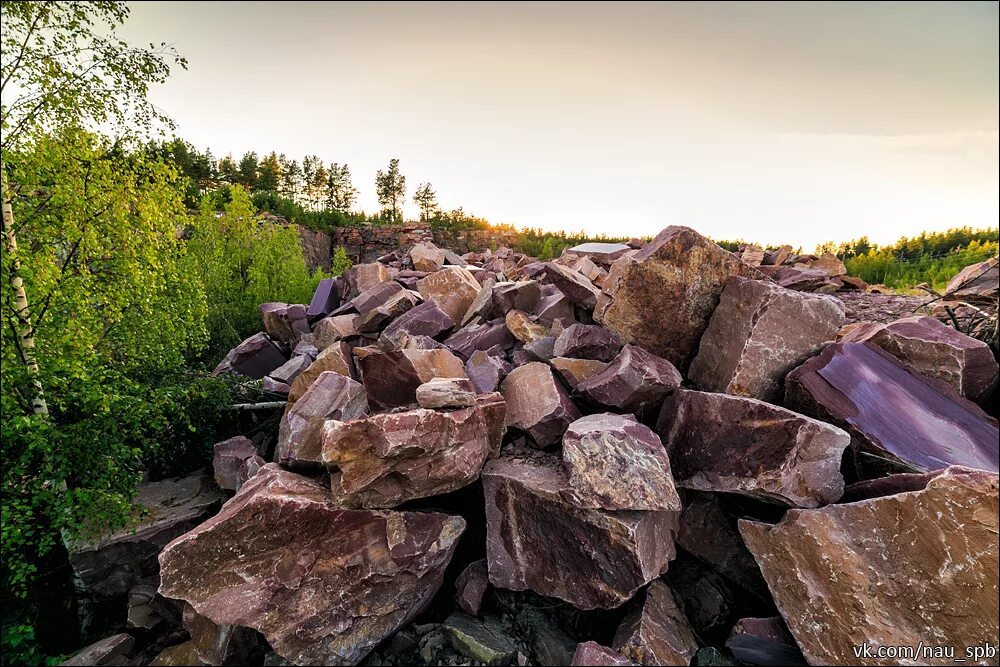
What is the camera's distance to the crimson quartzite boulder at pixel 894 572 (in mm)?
2797

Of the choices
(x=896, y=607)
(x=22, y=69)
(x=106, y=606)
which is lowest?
(x=106, y=606)

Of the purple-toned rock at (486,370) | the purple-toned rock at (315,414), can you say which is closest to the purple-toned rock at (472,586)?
the purple-toned rock at (486,370)

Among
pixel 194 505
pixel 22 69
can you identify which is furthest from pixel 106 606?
pixel 22 69

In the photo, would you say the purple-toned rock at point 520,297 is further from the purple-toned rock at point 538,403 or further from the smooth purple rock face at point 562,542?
the smooth purple rock face at point 562,542

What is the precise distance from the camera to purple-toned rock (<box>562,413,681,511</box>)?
362cm

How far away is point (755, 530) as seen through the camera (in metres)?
3.58

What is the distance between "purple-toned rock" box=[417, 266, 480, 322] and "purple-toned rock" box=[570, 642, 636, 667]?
20.0ft

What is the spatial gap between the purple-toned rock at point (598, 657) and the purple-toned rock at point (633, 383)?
2.29 meters

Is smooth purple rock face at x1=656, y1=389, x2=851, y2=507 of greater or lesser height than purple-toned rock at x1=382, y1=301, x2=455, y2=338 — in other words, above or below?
below

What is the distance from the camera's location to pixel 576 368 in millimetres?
5188

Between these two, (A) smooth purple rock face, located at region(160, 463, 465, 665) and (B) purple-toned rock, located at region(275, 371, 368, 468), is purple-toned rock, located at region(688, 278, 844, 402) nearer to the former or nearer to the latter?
(A) smooth purple rock face, located at region(160, 463, 465, 665)

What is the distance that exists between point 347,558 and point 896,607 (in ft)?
14.7

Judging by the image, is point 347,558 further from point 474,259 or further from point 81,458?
point 474,259

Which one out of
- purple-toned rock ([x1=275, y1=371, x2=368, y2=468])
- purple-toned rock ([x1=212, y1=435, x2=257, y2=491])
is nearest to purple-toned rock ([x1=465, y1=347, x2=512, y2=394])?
purple-toned rock ([x1=275, y1=371, x2=368, y2=468])
